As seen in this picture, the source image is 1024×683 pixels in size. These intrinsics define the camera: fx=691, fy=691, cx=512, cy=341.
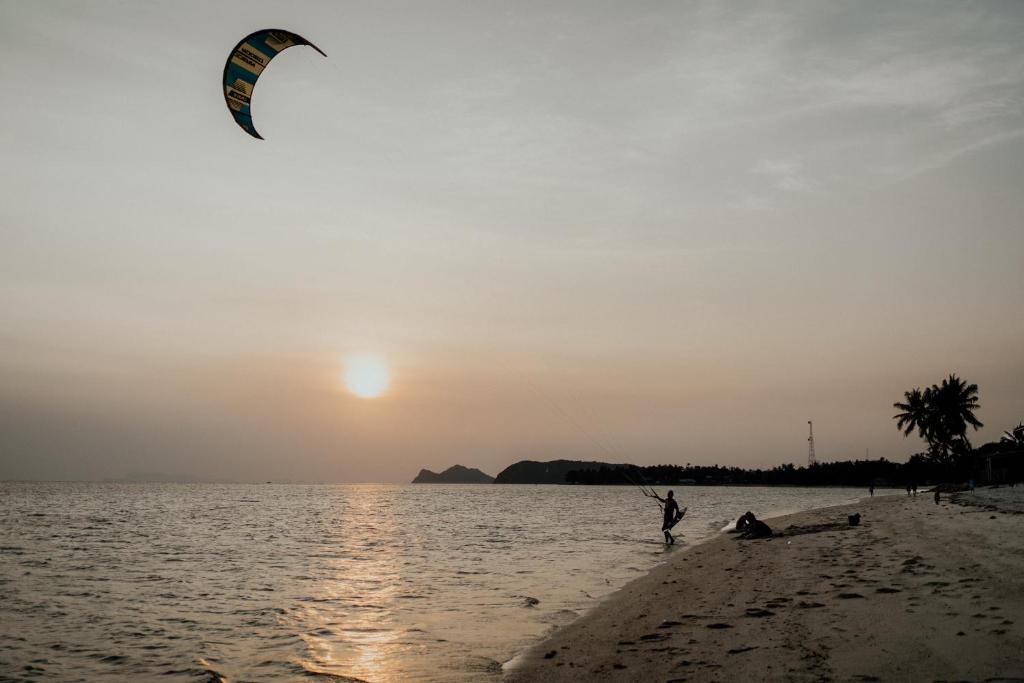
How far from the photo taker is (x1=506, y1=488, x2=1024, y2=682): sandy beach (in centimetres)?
661

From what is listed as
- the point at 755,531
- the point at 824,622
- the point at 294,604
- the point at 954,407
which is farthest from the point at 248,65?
the point at 954,407

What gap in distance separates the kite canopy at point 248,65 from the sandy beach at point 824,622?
33.8 feet

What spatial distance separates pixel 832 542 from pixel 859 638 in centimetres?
1145

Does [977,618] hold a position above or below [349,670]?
above

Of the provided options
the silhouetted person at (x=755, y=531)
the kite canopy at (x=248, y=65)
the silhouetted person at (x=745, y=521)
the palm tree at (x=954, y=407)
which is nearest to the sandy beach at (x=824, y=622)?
the silhouetted person at (x=755, y=531)

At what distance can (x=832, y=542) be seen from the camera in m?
17.8

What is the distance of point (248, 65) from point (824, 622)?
42.8 ft

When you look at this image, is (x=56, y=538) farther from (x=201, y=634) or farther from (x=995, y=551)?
(x=995, y=551)

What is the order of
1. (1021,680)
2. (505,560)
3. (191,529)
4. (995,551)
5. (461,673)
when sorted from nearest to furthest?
(1021,680)
(461,673)
(995,551)
(505,560)
(191,529)

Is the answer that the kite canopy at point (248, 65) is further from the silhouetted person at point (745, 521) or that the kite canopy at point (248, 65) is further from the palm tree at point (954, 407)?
the palm tree at point (954, 407)

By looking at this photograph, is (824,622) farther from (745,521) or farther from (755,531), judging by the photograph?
(745,521)

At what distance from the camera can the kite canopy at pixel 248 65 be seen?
40.1 feet

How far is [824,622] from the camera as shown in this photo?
850 cm

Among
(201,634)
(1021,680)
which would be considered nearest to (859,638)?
(1021,680)
